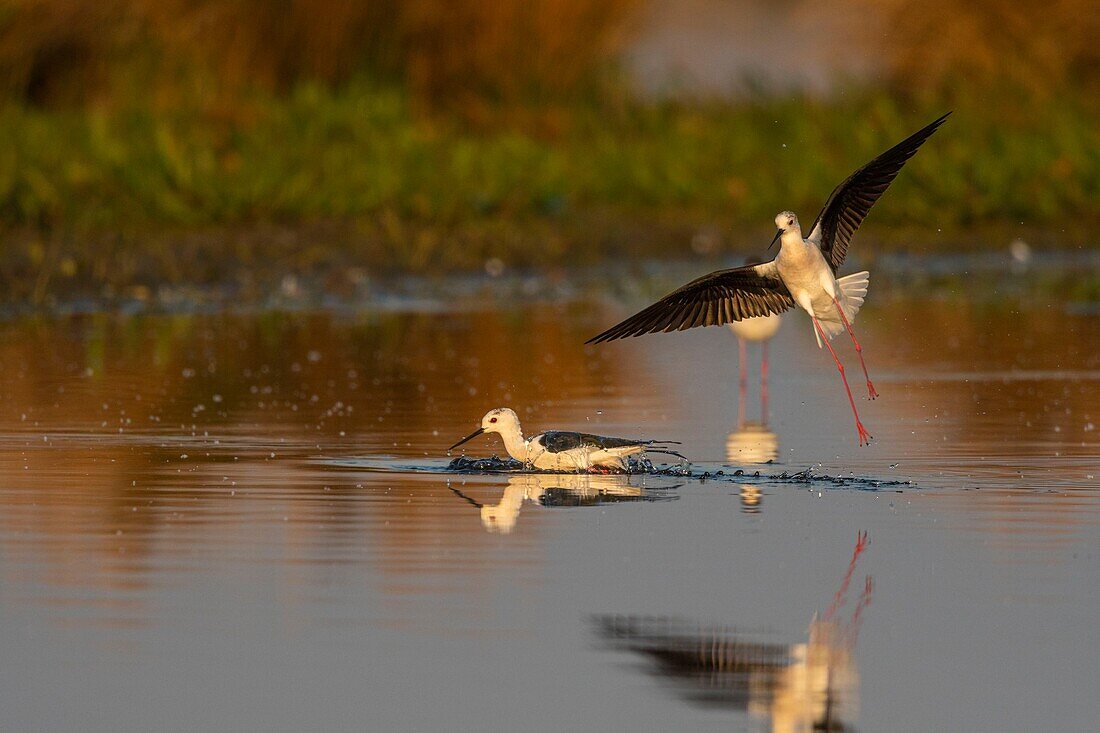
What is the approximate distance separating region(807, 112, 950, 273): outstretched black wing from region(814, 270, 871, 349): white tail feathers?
0.30ft

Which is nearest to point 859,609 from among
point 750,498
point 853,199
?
point 750,498

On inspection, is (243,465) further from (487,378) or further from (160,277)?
(160,277)

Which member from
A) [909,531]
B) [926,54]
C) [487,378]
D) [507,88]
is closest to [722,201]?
[507,88]

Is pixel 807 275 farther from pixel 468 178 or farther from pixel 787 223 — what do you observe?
pixel 468 178

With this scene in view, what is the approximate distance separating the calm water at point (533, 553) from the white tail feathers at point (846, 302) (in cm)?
45

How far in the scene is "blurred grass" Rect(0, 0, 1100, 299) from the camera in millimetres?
16203

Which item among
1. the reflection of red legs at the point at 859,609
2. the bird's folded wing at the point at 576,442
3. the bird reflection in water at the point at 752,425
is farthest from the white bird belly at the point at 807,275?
the reflection of red legs at the point at 859,609

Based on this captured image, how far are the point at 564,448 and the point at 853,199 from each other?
1.66m

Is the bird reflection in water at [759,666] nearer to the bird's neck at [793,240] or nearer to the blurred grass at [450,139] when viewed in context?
the bird's neck at [793,240]

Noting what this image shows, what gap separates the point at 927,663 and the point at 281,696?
1.43 meters

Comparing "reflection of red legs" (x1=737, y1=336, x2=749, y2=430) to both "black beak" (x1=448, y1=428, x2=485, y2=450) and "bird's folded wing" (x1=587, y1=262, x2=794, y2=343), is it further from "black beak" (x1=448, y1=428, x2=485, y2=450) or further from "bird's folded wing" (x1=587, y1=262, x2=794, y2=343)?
"black beak" (x1=448, y1=428, x2=485, y2=450)

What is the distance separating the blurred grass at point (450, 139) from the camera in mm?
16203

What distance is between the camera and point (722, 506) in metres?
7.66

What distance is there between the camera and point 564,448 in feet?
28.2
